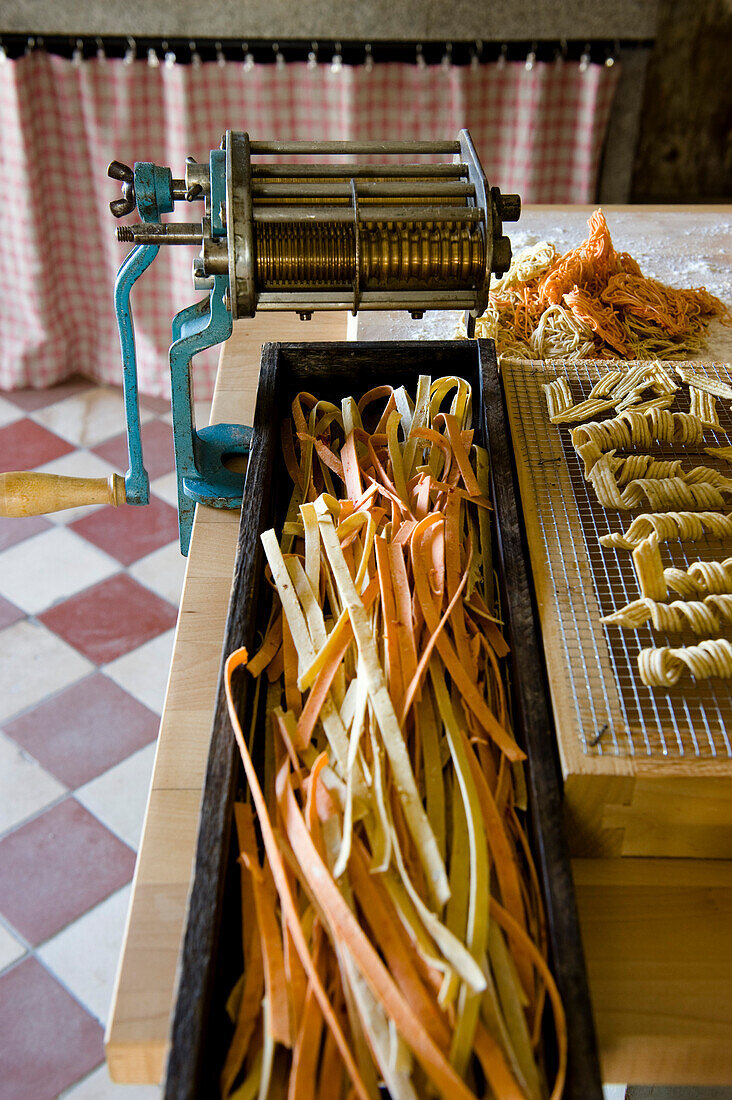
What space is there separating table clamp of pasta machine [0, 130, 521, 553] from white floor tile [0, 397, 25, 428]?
2262 mm

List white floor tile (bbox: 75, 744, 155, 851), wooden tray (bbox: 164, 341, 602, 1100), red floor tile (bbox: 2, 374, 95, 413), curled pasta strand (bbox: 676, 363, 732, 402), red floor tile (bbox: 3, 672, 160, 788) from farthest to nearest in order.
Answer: red floor tile (bbox: 2, 374, 95, 413) < red floor tile (bbox: 3, 672, 160, 788) < white floor tile (bbox: 75, 744, 155, 851) < curled pasta strand (bbox: 676, 363, 732, 402) < wooden tray (bbox: 164, 341, 602, 1100)

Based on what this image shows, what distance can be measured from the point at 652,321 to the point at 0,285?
2.61 metres

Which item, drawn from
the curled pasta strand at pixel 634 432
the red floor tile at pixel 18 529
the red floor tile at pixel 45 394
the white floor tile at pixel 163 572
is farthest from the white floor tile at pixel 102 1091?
the red floor tile at pixel 45 394

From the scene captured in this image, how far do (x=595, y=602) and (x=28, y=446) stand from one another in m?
2.75

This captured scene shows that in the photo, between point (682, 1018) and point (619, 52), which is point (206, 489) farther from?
point (619, 52)

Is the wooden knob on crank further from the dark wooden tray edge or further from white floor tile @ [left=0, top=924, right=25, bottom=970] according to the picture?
white floor tile @ [left=0, top=924, right=25, bottom=970]

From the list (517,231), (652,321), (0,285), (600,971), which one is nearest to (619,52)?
(517,231)

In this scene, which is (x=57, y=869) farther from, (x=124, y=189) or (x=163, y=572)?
(x=124, y=189)

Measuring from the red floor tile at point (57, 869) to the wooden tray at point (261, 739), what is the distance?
111 cm

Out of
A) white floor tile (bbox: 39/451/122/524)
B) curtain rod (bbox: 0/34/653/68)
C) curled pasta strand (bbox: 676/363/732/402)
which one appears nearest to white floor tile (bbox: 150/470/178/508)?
white floor tile (bbox: 39/451/122/524)

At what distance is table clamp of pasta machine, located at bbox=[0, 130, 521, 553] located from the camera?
4.38 ft

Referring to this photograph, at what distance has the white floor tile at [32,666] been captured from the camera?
2590 millimetres

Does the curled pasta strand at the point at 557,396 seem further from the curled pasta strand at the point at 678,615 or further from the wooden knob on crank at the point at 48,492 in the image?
the wooden knob on crank at the point at 48,492

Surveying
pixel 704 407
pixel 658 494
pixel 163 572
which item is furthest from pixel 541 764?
pixel 163 572
